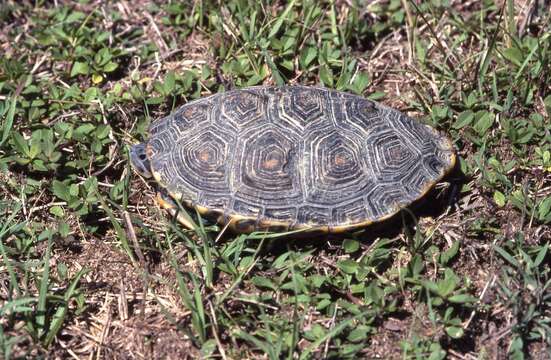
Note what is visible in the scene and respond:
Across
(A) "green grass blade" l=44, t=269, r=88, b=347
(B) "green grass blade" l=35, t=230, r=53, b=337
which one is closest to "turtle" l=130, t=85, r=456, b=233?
(A) "green grass blade" l=44, t=269, r=88, b=347

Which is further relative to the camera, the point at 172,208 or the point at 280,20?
the point at 280,20

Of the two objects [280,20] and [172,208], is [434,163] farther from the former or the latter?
[280,20]

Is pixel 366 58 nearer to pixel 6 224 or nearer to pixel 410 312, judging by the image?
pixel 410 312

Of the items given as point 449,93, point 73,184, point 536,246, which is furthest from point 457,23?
point 73,184

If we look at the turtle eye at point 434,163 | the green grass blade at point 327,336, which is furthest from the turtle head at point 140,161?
the turtle eye at point 434,163

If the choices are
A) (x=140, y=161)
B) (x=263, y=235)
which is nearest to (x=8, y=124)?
(x=140, y=161)

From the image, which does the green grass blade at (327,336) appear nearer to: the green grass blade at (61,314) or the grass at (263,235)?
the grass at (263,235)

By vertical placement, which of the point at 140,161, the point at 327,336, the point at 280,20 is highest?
the point at 280,20
